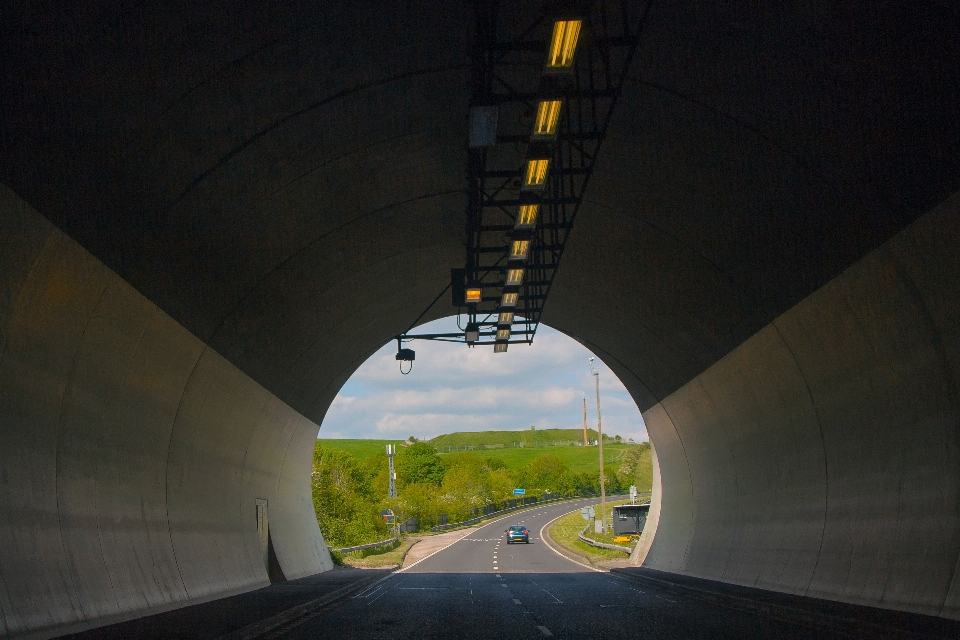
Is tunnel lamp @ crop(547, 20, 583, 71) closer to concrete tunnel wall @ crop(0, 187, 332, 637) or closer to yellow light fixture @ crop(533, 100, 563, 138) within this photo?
yellow light fixture @ crop(533, 100, 563, 138)

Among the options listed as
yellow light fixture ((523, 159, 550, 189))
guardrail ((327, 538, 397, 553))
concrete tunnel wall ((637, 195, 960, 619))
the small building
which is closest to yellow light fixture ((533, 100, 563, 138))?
yellow light fixture ((523, 159, 550, 189))

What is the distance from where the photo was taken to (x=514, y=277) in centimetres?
2217

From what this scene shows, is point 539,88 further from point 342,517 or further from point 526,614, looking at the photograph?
point 342,517

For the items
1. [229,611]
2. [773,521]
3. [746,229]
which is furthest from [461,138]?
[773,521]

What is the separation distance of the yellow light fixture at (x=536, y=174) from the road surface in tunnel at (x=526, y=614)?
687cm

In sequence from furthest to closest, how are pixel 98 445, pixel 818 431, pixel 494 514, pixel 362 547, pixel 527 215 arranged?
pixel 494 514
pixel 362 547
pixel 818 431
pixel 527 215
pixel 98 445

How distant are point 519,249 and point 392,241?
284 cm

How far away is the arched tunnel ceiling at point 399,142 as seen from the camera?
10.2 m

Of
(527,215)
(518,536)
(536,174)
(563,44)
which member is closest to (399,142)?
(536,174)

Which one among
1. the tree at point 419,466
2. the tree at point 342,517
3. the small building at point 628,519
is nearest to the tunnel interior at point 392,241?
the tree at point 342,517

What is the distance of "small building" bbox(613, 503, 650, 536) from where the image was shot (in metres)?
59.3

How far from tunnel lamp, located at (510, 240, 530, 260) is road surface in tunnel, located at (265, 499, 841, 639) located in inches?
269

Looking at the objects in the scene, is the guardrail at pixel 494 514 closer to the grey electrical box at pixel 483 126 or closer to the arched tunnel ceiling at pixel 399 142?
the arched tunnel ceiling at pixel 399 142

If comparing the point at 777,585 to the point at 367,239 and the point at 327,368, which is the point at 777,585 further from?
the point at 327,368
